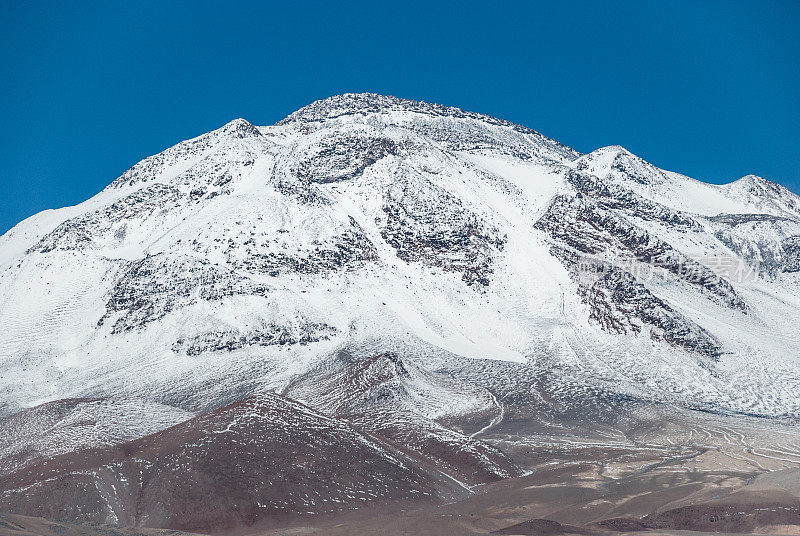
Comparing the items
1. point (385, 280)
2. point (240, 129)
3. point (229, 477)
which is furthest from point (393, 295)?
point (240, 129)

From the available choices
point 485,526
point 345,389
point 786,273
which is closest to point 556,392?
point 345,389

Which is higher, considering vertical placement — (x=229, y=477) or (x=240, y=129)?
(x=240, y=129)

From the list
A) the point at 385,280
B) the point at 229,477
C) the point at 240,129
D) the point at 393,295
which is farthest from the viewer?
the point at 240,129

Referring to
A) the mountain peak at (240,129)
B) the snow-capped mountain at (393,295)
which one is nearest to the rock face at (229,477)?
the snow-capped mountain at (393,295)

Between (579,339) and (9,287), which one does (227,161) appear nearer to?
(9,287)

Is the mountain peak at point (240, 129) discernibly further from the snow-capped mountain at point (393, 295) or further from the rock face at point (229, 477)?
the rock face at point (229, 477)

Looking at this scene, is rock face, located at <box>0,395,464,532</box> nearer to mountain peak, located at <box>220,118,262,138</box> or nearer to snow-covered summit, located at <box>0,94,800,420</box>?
snow-covered summit, located at <box>0,94,800,420</box>

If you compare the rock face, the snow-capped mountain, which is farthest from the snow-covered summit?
the rock face

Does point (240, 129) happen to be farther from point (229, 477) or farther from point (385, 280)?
point (229, 477)
